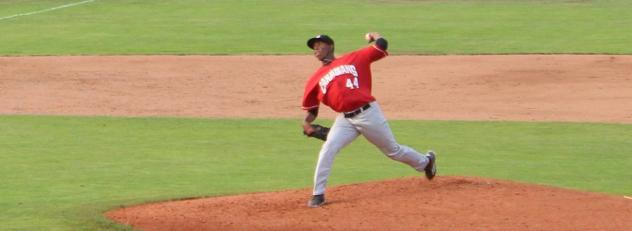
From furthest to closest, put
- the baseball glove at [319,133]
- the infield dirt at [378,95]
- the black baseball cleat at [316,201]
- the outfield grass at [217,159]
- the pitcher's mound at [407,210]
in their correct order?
1. the outfield grass at [217,159]
2. the infield dirt at [378,95]
3. the baseball glove at [319,133]
4. the black baseball cleat at [316,201]
5. the pitcher's mound at [407,210]

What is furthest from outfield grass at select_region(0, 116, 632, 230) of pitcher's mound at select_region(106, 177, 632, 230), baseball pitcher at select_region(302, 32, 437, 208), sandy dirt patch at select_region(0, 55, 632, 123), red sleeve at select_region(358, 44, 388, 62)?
red sleeve at select_region(358, 44, 388, 62)

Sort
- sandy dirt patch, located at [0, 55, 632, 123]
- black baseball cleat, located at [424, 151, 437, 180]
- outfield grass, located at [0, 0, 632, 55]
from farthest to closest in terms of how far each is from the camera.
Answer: outfield grass, located at [0, 0, 632, 55], sandy dirt patch, located at [0, 55, 632, 123], black baseball cleat, located at [424, 151, 437, 180]

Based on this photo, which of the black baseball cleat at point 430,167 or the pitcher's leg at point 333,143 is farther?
the black baseball cleat at point 430,167

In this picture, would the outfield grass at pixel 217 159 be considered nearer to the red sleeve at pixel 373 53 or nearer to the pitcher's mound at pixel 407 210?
the pitcher's mound at pixel 407 210

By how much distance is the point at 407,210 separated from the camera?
11977mm

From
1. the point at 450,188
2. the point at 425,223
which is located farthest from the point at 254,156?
the point at 425,223

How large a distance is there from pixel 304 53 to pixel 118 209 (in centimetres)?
1546

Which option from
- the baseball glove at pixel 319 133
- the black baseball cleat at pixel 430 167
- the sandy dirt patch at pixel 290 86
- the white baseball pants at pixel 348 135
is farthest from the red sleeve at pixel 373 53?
the sandy dirt patch at pixel 290 86

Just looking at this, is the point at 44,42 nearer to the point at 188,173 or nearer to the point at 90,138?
the point at 90,138

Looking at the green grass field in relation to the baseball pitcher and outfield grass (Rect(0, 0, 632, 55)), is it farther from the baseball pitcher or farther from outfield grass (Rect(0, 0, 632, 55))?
the baseball pitcher

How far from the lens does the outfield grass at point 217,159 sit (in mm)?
13828

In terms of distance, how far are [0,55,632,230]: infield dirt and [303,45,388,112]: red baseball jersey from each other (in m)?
0.95

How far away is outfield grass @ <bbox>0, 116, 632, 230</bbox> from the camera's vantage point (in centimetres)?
1383

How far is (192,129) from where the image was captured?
779 inches
